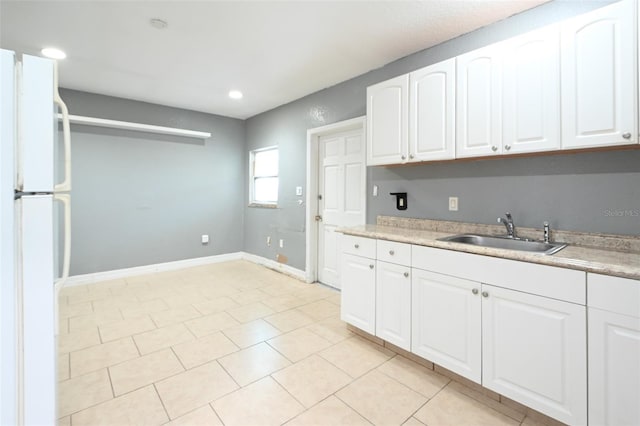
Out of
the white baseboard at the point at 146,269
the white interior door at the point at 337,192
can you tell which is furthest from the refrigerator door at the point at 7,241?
the white baseboard at the point at 146,269

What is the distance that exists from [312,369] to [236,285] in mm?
2150

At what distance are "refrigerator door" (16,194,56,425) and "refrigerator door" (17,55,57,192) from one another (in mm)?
73

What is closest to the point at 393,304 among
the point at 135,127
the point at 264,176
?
→ the point at 264,176

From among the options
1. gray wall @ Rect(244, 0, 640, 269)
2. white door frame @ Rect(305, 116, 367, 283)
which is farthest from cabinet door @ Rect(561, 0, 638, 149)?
white door frame @ Rect(305, 116, 367, 283)

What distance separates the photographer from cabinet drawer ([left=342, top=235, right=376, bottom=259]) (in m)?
2.42

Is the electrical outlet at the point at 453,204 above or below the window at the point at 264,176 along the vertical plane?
below

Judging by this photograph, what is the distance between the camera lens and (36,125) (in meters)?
1.13

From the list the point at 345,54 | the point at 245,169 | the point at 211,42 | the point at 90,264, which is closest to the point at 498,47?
the point at 345,54

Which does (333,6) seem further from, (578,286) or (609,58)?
(578,286)

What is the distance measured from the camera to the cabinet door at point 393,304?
2166 mm

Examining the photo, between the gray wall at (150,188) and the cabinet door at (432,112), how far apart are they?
12.1 ft

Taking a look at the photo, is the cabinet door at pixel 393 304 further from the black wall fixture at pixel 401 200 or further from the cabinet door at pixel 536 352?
the black wall fixture at pixel 401 200

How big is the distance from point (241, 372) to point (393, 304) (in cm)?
117

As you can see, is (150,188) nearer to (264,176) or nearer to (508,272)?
(264,176)
